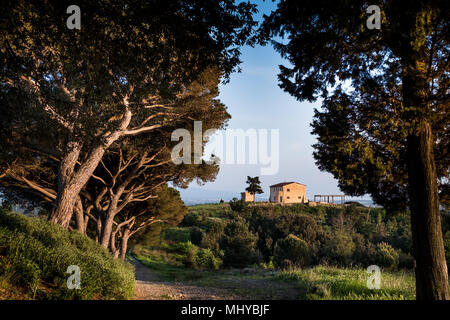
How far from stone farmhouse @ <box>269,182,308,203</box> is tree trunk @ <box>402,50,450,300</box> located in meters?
58.1

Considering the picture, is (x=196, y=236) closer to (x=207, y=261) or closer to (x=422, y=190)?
(x=207, y=261)

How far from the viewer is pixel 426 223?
491 centimetres

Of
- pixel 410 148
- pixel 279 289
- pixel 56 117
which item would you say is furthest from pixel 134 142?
pixel 410 148

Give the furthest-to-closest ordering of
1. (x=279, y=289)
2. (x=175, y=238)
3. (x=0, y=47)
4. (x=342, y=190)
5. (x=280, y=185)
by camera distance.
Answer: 1. (x=280, y=185)
2. (x=175, y=238)
3. (x=342, y=190)
4. (x=279, y=289)
5. (x=0, y=47)

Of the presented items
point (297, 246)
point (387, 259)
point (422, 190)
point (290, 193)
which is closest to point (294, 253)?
point (297, 246)

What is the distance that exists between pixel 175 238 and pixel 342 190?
3140 cm

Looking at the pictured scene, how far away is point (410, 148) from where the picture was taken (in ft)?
17.7

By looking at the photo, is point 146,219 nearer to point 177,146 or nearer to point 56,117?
point 177,146

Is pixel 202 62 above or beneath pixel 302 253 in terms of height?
above

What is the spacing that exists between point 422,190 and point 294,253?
42.9 feet

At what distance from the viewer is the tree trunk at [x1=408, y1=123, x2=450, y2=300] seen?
4715mm

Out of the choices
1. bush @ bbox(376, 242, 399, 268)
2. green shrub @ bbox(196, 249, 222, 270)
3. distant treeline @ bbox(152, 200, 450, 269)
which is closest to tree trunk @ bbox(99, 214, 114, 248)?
green shrub @ bbox(196, 249, 222, 270)

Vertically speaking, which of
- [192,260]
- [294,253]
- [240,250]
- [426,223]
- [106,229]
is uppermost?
[426,223]

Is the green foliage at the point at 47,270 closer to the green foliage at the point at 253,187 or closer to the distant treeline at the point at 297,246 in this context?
the distant treeline at the point at 297,246
